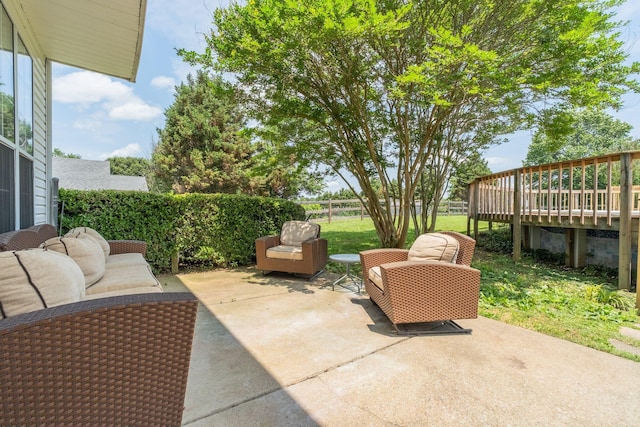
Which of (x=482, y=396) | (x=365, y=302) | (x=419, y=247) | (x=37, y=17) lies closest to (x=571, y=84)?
(x=419, y=247)

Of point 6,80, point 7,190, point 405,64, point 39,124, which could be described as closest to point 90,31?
point 6,80

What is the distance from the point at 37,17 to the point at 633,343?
6.85 metres

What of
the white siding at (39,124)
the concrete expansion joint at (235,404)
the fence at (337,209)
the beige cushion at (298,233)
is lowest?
the concrete expansion joint at (235,404)

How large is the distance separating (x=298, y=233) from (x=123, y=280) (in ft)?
10.4

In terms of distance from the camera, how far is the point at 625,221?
4.28 meters

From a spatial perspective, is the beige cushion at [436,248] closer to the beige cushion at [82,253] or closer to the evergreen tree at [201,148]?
the beige cushion at [82,253]

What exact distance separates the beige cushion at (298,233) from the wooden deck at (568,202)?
3.98 metres

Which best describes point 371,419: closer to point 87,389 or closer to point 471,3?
point 87,389

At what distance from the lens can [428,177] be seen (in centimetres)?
752

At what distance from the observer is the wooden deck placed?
169 inches

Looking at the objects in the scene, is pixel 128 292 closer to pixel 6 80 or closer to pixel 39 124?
pixel 6 80

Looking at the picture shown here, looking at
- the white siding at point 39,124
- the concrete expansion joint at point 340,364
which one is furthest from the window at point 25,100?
the concrete expansion joint at point 340,364

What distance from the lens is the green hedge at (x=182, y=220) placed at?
15.3 ft

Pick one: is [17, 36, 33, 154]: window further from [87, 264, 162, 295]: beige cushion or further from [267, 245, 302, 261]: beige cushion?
[267, 245, 302, 261]: beige cushion
